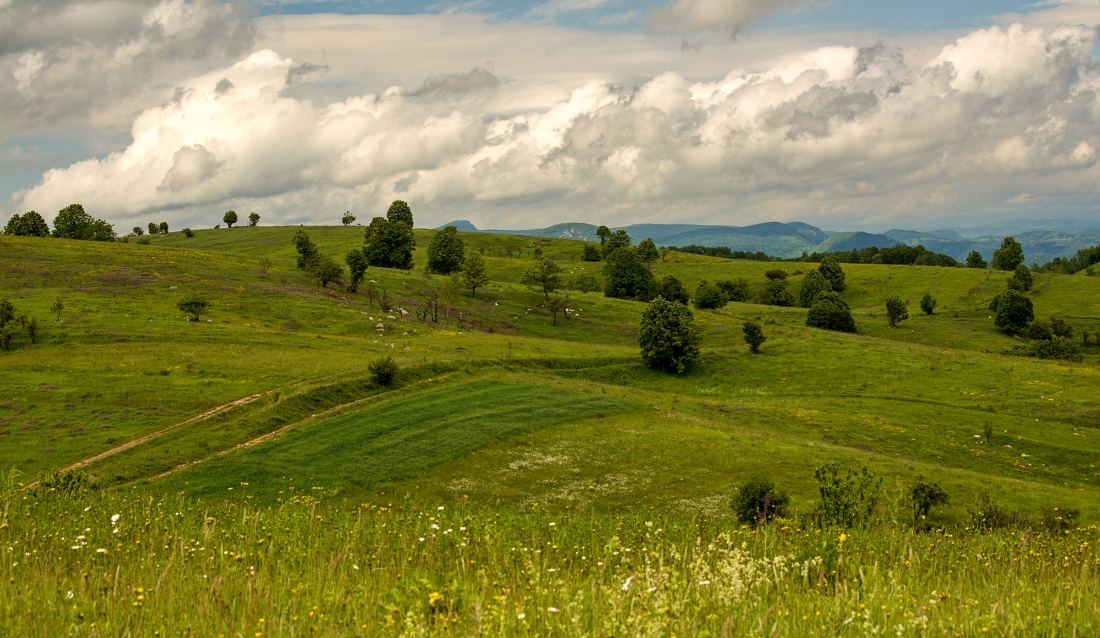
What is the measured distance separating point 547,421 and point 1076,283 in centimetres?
14998

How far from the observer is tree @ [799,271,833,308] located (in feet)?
493

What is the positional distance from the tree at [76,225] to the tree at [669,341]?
126 m

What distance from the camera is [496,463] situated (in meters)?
41.8

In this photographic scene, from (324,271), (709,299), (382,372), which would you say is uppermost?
(324,271)

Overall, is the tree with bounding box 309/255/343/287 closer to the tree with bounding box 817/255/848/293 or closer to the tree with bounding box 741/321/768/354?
the tree with bounding box 741/321/768/354

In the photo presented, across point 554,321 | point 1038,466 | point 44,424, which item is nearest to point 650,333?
point 554,321

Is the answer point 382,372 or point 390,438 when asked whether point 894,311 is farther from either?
point 390,438

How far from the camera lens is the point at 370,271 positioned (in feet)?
405

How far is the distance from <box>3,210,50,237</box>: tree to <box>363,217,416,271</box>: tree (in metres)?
71.3

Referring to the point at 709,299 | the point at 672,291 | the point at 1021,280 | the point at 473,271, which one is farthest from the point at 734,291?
the point at 473,271

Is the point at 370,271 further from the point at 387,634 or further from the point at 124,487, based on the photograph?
the point at 387,634

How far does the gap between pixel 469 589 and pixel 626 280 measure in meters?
129

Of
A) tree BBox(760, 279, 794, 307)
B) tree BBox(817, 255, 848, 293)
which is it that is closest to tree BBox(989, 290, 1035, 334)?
tree BBox(760, 279, 794, 307)

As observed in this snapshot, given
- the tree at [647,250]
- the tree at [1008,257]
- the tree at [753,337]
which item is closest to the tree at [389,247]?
the tree at [647,250]
